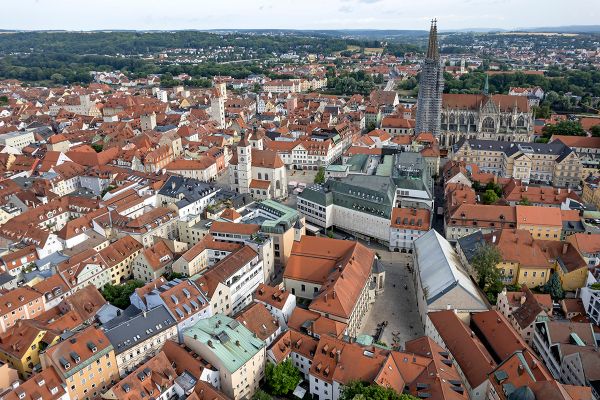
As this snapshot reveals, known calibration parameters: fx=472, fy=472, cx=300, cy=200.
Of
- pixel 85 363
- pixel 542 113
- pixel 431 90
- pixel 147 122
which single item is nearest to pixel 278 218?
pixel 85 363

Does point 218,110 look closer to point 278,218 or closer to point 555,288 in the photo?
point 278,218

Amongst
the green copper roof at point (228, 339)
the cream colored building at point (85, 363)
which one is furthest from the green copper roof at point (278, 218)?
the cream colored building at point (85, 363)

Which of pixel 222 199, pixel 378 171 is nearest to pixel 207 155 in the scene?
pixel 222 199

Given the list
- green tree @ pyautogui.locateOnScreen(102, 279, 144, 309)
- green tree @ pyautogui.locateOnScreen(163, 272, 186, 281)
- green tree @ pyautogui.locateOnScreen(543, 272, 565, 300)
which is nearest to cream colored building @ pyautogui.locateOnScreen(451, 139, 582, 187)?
green tree @ pyautogui.locateOnScreen(543, 272, 565, 300)

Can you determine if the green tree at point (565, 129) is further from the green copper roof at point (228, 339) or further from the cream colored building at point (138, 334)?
the cream colored building at point (138, 334)

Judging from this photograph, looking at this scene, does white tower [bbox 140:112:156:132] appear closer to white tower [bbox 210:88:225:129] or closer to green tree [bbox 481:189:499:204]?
white tower [bbox 210:88:225:129]

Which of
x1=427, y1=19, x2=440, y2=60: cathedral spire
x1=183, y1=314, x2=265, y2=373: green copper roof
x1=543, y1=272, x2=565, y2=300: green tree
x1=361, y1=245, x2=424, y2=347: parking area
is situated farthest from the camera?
x1=427, y1=19, x2=440, y2=60: cathedral spire

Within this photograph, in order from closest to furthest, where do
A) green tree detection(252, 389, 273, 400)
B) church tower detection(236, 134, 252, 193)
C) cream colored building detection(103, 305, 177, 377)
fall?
green tree detection(252, 389, 273, 400) < cream colored building detection(103, 305, 177, 377) < church tower detection(236, 134, 252, 193)

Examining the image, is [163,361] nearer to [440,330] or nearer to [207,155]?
[440,330]
